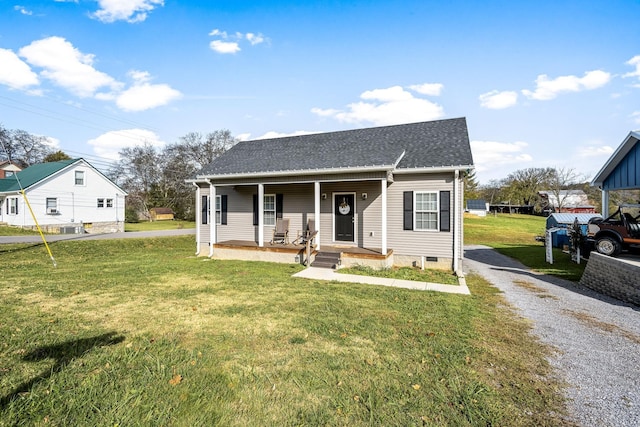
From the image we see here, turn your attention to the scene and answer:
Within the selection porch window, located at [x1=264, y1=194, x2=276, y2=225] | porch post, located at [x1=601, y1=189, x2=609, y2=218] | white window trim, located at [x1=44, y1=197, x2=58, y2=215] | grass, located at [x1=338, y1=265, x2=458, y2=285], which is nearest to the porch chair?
porch window, located at [x1=264, y1=194, x2=276, y2=225]

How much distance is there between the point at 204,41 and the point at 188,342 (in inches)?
566

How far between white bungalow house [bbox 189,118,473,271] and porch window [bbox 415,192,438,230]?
32mm

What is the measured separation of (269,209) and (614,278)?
36.0 ft

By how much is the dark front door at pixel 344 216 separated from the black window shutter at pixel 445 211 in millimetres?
3154

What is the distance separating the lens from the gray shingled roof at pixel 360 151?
10320 millimetres

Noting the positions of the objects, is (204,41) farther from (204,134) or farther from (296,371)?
(204,134)

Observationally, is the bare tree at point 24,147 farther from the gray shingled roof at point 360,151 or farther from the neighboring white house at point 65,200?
the gray shingled roof at point 360,151

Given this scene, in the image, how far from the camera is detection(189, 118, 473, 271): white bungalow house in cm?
1009

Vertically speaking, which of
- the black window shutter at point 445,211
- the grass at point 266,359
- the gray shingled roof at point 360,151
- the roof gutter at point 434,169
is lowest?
the grass at point 266,359

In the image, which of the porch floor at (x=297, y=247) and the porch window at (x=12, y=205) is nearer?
the porch floor at (x=297, y=247)

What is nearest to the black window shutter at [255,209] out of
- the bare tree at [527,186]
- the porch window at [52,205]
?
the porch window at [52,205]

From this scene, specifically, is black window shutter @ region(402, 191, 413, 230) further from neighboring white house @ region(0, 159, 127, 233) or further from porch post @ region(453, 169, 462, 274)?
neighboring white house @ region(0, 159, 127, 233)

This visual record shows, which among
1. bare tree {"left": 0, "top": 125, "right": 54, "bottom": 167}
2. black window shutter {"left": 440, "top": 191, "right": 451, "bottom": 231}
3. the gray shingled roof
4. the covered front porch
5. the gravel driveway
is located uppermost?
bare tree {"left": 0, "top": 125, "right": 54, "bottom": 167}

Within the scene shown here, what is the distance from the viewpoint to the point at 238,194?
13.5 metres
